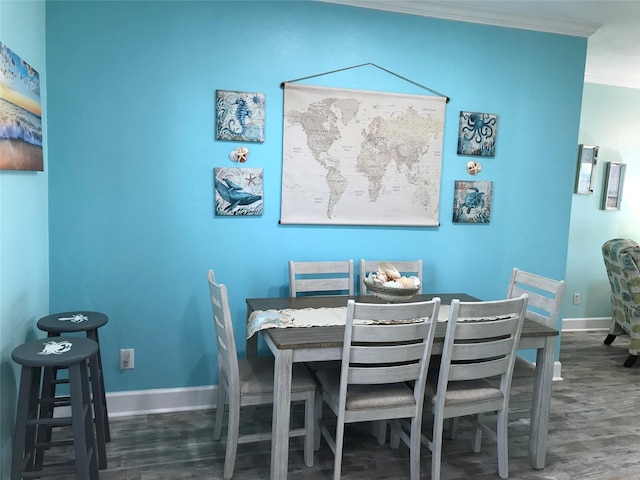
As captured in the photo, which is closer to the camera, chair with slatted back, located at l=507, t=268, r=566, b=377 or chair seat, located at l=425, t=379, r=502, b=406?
chair seat, located at l=425, t=379, r=502, b=406

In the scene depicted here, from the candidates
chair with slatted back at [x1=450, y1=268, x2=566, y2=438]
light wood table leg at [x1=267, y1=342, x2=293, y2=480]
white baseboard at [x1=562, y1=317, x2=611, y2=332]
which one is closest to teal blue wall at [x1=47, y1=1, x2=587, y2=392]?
chair with slatted back at [x1=450, y1=268, x2=566, y2=438]

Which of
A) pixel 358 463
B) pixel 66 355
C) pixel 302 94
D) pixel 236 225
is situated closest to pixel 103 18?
pixel 302 94

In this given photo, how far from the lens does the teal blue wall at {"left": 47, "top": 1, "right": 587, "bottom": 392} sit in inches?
106

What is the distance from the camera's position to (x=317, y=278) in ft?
10.3

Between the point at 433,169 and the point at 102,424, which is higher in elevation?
the point at 433,169

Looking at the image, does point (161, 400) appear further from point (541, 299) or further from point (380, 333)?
point (541, 299)

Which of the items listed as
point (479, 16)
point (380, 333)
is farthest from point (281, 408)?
point (479, 16)

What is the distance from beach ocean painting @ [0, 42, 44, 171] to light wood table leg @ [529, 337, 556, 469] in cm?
258

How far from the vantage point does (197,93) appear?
283cm

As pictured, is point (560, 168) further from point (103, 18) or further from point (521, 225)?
point (103, 18)

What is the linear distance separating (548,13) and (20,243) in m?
3.37

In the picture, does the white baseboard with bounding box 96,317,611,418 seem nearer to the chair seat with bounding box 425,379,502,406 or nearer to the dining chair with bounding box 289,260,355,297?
the dining chair with bounding box 289,260,355,297

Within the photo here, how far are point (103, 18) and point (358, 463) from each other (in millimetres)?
2725

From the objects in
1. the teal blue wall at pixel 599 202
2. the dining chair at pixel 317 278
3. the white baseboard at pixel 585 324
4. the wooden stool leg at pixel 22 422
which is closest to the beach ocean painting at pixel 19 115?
the wooden stool leg at pixel 22 422
